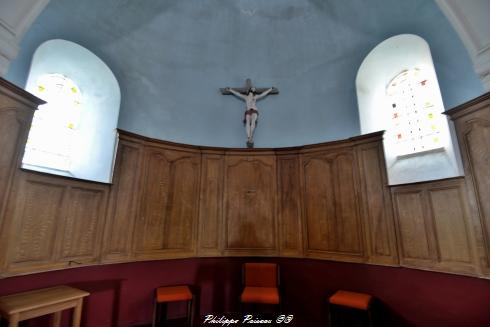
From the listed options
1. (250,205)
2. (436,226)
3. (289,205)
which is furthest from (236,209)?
(436,226)

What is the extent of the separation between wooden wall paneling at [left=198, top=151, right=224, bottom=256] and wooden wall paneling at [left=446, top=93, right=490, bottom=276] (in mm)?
3485

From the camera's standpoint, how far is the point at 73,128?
163 inches

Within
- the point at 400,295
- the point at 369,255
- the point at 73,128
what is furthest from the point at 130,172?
the point at 400,295

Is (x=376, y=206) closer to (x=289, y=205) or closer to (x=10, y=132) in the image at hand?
(x=289, y=205)

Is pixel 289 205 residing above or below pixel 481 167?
below

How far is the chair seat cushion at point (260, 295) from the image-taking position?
3.76 meters

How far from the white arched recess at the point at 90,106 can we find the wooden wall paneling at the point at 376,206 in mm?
3888

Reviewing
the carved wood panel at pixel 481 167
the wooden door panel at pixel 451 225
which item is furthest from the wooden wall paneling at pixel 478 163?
the wooden door panel at pixel 451 225

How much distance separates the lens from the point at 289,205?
15.5 feet

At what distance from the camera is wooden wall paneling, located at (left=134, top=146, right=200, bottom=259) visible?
166 inches

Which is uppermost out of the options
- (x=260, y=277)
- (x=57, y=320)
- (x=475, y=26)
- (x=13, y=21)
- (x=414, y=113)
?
(x=475, y=26)

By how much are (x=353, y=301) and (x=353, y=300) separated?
23mm

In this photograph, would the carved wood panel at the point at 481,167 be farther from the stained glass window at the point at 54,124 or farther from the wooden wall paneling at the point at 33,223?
the stained glass window at the point at 54,124

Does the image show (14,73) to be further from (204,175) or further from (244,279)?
(244,279)
